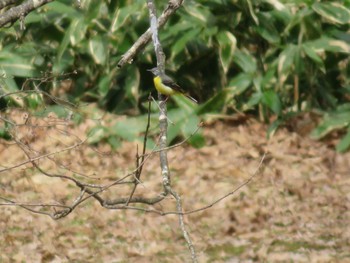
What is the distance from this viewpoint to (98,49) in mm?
8617

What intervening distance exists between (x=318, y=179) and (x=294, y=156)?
0.46 meters

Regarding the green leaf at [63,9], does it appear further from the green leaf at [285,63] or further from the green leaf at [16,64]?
the green leaf at [285,63]

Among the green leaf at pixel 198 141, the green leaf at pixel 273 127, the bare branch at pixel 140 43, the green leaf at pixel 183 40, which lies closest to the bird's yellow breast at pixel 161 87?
the bare branch at pixel 140 43

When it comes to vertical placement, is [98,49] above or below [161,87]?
above

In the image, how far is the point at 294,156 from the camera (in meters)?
8.48

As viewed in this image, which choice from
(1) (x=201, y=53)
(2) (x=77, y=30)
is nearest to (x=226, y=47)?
(1) (x=201, y=53)

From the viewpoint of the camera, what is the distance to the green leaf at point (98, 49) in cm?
861

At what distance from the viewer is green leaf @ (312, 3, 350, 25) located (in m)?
8.50

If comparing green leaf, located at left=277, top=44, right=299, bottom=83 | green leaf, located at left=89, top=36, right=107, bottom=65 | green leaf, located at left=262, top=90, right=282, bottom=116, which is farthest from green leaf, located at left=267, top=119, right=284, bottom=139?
green leaf, located at left=89, top=36, right=107, bottom=65

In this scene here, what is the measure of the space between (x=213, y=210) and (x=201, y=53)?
6.09 ft

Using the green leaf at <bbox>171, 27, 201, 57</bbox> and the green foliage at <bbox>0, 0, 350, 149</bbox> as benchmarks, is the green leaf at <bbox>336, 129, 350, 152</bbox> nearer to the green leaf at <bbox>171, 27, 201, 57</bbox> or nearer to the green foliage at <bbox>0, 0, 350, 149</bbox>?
the green foliage at <bbox>0, 0, 350, 149</bbox>

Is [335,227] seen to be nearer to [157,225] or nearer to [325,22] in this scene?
[157,225]

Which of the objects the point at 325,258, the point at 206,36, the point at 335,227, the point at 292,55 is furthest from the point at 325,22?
the point at 325,258

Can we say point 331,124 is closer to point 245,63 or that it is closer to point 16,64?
point 245,63
